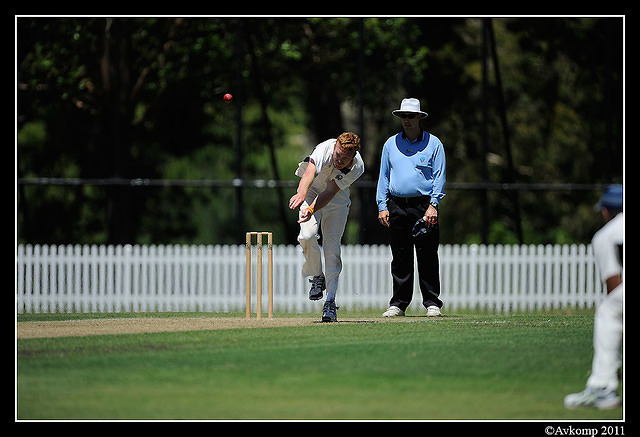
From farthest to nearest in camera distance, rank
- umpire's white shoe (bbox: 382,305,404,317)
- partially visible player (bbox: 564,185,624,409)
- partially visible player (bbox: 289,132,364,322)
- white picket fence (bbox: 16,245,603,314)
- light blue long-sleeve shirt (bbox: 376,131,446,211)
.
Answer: white picket fence (bbox: 16,245,603,314) < umpire's white shoe (bbox: 382,305,404,317) < light blue long-sleeve shirt (bbox: 376,131,446,211) < partially visible player (bbox: 289,132,364,322) < partially visible player (bbox: 564,185,624,409)

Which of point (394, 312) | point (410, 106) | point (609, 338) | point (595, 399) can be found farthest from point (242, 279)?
point (609, 338)

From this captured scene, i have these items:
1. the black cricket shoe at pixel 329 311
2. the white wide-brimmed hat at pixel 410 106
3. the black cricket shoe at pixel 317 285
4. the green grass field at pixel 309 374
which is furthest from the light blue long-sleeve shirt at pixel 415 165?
the green grass field at pixel 309 374

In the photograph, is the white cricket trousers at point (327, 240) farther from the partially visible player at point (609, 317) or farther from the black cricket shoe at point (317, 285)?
the partially visible player at point (609, 317)

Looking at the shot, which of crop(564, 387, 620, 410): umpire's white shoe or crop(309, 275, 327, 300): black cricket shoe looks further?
crop(309, 275, 327, 300): black cricket shoe

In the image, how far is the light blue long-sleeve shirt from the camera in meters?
11.3

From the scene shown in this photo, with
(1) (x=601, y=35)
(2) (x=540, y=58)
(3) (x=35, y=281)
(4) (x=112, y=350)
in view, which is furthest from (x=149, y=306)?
(2) (x=540, y=58)

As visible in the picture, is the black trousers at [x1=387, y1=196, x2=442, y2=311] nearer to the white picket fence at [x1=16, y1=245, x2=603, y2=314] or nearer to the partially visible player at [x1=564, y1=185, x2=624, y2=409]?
the partially visible player at [x1=564, y1=185, x2=624, y2=409]

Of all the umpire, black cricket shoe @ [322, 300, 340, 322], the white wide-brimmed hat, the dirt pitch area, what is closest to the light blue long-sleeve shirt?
the umpire

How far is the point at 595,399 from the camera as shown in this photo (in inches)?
289

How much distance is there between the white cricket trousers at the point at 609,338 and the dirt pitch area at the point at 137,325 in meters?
3.92

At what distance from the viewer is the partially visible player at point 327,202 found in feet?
33.6

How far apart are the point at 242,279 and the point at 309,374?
34.2 ft

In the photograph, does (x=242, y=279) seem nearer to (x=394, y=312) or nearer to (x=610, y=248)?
(x=394, y=312)

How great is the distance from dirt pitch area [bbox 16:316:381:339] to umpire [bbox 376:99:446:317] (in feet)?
2.25
